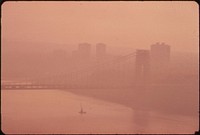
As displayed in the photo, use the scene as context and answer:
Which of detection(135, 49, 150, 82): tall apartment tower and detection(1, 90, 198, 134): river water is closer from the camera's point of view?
detection(1, 90, 198, 134): river water

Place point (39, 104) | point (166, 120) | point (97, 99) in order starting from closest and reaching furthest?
point (166, 120)
point (39, 104)
point (97, 99)

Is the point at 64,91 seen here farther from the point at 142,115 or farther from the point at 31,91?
the point at 142,115

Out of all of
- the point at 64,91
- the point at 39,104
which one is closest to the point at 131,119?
the point at 39,104

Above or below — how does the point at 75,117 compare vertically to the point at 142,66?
below

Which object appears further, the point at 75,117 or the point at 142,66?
the point at 142,66

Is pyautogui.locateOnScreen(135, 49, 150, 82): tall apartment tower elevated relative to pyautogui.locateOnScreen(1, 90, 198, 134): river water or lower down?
elevated
